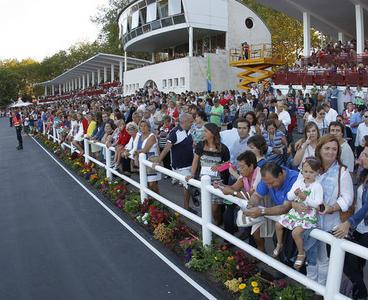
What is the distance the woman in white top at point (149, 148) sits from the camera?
30.3ft

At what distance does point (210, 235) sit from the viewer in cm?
642

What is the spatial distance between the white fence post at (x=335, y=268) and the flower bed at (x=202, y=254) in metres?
0.66

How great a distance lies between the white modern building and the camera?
3719cm

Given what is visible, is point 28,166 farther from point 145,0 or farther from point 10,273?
point 145,0

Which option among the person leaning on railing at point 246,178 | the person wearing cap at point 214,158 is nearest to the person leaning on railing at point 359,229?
the person leaning on railing at point 246,178

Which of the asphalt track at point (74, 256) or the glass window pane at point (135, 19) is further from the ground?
the glass window pane at point (135, 19)

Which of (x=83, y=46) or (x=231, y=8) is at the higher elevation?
(x=83, y=46)

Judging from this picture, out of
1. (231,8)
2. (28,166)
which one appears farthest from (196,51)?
(28,166)

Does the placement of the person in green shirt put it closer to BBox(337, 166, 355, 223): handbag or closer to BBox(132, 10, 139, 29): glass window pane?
BBox(337, 166, 355, 223): handbag

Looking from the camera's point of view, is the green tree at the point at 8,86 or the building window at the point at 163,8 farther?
the green tree at the point at 8,86

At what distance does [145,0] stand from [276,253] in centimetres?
4002

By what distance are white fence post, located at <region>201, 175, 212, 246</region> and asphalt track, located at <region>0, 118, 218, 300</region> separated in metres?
0.66

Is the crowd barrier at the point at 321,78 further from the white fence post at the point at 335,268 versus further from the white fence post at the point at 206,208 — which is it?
the white fence post at the point at 335,268

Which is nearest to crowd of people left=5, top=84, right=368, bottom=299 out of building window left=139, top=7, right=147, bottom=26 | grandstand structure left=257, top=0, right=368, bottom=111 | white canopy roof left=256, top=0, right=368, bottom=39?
grandstand structure left=257, top=0, right=368, bottom=111
